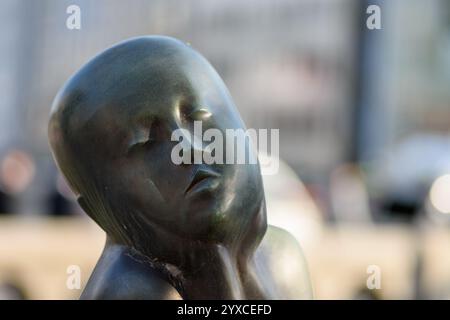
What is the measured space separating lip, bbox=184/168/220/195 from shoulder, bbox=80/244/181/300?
23 centimetres

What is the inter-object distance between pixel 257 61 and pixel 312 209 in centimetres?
2801

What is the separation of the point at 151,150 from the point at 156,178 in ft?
0.21

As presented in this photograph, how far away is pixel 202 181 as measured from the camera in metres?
2.16

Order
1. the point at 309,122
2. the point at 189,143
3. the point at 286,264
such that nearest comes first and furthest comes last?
the point at 189,143 → the point at 286,264 → the point at 309,122

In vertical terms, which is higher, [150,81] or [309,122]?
[150,81]

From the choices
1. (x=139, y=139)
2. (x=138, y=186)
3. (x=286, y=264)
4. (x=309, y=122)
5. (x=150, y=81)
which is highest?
(x=150, y=81)

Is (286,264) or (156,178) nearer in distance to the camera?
(156,178)

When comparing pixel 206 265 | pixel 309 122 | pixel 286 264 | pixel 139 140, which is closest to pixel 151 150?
pixel 139 140

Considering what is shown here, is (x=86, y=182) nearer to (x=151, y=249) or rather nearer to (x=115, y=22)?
(x=151, y=249)

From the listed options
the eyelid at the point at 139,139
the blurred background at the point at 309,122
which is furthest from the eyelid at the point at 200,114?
the blurred background at the point at 309,122

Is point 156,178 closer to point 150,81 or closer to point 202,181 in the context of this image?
point 202,181

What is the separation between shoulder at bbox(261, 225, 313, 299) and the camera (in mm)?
2375

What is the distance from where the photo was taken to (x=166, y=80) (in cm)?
220

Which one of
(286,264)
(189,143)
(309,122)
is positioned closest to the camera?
(189,143)
